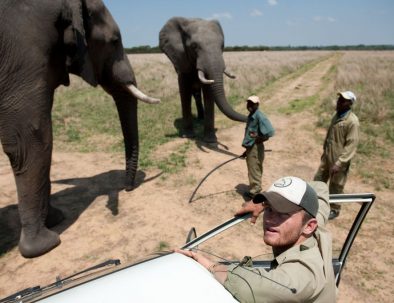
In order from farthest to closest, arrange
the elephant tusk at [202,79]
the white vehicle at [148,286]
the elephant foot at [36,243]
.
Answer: the elephant tusk at [202,79]
the elephant foot at [36,243]
the white vehicle at [148,286]

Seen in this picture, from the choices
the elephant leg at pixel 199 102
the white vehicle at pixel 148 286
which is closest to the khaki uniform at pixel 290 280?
the white vehicle at pixel 148 286

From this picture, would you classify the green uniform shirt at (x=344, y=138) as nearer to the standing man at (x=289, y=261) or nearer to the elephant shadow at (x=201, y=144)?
the standing man at (x=289, y=261)

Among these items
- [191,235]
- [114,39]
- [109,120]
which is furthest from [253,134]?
[109,120]

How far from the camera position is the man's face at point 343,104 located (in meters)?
4.61

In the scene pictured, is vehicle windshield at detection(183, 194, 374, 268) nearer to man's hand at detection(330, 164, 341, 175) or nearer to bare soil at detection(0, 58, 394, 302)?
bare soil at detection(0, 58, 394, 302)

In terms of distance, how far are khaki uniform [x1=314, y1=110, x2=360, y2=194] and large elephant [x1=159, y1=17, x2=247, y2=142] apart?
2.73 metres

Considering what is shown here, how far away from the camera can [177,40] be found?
898 cm

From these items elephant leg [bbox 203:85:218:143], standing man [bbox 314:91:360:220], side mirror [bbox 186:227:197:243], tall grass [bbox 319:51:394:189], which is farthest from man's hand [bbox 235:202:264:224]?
elephant leg [bbox 203:85:218:143]

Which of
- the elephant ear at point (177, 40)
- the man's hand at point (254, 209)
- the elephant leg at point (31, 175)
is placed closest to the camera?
the man's hand at point (254, 209)

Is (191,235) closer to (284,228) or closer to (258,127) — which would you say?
(284,228)

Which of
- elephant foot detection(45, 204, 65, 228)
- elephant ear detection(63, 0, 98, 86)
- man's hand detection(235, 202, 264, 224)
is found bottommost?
elephant foot detection(45, 204, 65, 228)

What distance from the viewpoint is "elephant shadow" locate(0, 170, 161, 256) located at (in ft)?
16.1

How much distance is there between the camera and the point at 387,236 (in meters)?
4.85

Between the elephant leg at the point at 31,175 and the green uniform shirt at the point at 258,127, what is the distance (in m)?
2.89
